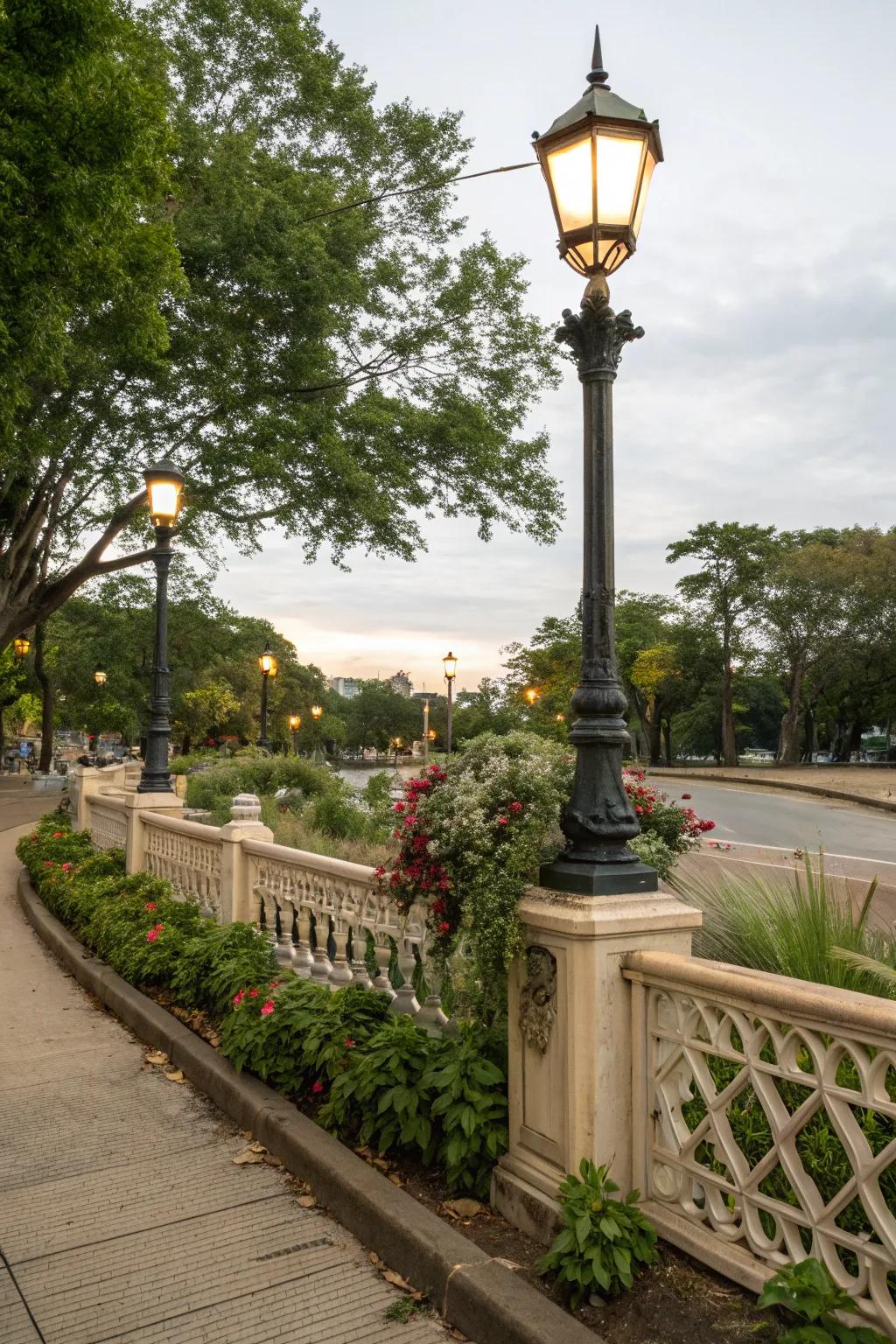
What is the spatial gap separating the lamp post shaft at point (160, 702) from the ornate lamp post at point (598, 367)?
733 cm

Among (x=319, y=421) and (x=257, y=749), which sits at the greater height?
(x=319, y=421)

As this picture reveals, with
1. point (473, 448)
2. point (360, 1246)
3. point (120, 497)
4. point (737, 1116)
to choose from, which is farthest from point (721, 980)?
point (120, 497)

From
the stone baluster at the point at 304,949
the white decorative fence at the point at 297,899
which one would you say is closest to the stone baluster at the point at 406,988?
the white decorative fence at the point at 297,899

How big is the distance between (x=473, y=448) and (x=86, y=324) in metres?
7.01

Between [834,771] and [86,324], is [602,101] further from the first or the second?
[834,771]

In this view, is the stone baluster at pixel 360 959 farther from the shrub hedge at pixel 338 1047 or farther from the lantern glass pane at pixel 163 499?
the lantern glass pane at pixel 163 499

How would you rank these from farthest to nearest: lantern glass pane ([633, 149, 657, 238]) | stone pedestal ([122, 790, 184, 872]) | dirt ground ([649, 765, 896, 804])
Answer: dirt ground ([649, 765, 896, 804]), stone pedestal ([122, 790, 184, 872]), lantern glass pane ([633, 149, 657, 238])

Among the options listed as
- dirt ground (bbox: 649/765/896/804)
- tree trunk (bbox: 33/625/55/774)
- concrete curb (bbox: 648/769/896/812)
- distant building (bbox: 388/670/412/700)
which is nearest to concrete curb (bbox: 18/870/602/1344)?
concrete curb (bbox: 648/769/896/812)

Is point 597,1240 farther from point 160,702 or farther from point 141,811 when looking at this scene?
point 160,702

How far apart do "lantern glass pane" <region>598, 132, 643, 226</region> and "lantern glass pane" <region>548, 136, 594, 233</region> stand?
45 mm

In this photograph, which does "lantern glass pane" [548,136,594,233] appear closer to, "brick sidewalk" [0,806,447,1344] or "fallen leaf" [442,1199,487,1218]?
"fallen leaf" [442,1199,487,1218]

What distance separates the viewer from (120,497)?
17.9m

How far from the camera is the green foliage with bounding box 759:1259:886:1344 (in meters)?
2.38

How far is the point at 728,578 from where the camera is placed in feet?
164
